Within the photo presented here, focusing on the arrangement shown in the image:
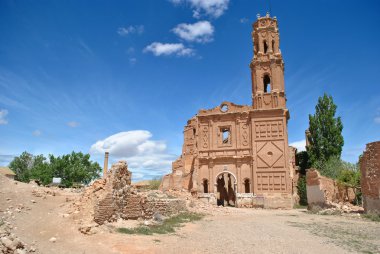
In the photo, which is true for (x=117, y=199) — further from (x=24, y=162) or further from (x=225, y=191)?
(x=24, y=162)

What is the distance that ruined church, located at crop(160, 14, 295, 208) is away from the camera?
3262 centimetres

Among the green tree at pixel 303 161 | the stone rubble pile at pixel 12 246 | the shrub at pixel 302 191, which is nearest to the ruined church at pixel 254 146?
the shrub at pixel 302 191

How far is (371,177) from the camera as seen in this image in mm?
20438

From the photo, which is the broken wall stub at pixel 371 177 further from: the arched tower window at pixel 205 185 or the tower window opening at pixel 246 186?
the arched tower window at pixel 205 185

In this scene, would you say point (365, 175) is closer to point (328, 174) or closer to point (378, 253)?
point (378, 253)

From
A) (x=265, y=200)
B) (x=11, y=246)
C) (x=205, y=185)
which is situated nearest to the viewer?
(x=11, y=246)

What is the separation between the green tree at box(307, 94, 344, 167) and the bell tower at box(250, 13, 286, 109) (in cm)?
839

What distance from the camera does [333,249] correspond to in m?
10.6

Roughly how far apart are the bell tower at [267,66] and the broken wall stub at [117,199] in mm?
22213

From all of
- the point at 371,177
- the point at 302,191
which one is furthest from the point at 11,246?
the point at 302,191

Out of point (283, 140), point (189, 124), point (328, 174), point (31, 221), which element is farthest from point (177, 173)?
point (31, 221)

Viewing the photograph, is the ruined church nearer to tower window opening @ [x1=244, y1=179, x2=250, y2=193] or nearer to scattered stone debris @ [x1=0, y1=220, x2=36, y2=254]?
tower window opening @ [x1=244, y1=179, x2=250, y2=193]

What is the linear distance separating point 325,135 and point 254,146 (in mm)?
11475

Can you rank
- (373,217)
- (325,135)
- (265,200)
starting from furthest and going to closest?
(325,135), (265,200), (373,217)
